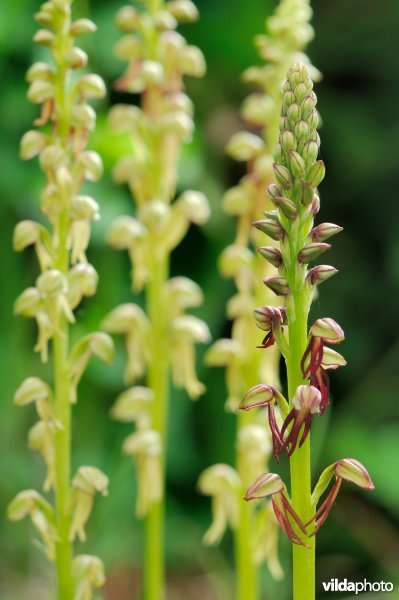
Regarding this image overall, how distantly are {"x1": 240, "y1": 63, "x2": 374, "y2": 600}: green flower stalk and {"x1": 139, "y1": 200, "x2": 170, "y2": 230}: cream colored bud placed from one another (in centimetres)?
81

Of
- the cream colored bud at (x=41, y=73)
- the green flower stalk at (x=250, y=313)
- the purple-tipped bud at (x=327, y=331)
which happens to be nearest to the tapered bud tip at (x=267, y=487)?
the purple-tipped bud at (x=327, y=331)

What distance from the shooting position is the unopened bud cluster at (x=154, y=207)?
1774mm

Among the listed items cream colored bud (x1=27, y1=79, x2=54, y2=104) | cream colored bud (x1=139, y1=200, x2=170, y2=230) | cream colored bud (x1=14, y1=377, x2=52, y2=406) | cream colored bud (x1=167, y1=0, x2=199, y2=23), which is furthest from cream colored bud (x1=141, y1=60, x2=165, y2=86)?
cream colored bud (x1=14, y1=377, x2=52, y2=406)

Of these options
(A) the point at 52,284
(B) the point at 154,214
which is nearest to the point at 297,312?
(A) the point at 52,284

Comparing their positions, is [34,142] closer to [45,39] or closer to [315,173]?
[45,39]

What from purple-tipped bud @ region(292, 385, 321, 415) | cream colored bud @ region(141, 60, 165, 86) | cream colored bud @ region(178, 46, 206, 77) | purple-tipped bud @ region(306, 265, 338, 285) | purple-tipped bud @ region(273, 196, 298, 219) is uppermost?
cream colored bud @ region(178, 46, 206, 77)

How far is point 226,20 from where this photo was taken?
3.13m

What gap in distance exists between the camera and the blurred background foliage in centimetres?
268

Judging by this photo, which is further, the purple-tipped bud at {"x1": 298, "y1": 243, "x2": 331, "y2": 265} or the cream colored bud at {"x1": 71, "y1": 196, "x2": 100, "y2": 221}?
the cream colored bud at {"x1": 71, "y1": 196, "x2": 100, "y2": 221}

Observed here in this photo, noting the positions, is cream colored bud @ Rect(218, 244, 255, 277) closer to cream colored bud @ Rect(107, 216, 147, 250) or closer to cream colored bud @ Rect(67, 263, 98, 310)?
cream colored bud @ Rect(107, 216, 147, 250)

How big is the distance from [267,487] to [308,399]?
0.38ft

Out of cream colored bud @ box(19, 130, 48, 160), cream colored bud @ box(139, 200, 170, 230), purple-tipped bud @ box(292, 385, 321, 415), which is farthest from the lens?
cream colored bud @ box(139, 200, 170, 230)

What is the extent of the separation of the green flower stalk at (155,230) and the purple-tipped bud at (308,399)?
2.92 feet

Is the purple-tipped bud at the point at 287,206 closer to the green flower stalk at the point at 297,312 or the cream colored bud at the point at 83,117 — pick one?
the green flower stalk at the point at 297,312
